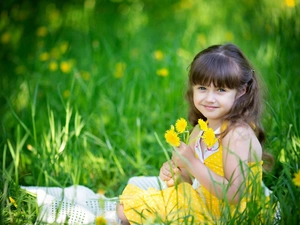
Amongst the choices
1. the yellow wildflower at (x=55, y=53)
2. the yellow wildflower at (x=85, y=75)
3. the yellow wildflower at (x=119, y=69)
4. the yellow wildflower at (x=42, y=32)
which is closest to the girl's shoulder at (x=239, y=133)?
the yellow wildflower at (x=119, y=69)

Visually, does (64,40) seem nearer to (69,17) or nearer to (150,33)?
(69,17)

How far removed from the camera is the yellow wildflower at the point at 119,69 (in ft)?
12.0

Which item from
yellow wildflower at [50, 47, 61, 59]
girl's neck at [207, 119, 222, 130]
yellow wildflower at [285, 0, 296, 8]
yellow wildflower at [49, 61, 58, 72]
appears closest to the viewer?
girl's neck at [207, 119, 222, 130]

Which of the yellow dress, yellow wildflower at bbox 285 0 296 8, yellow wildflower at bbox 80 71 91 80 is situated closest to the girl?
the yellow dress

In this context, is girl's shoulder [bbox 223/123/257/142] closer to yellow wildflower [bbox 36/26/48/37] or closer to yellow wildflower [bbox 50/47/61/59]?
yellow wildflower [bbox 50/47/61/59]

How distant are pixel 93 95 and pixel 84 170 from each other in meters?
0.78

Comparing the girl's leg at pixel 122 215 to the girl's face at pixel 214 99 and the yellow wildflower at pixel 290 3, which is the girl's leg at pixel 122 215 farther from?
the yellow wildflower at pixel 290 3

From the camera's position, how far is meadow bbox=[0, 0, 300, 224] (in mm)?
2660

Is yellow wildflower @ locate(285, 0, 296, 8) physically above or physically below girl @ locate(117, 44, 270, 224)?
above

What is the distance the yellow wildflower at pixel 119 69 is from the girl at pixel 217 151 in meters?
1.45

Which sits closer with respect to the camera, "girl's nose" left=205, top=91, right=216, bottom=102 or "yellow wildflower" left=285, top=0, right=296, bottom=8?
"girl's nose" left=205, top=91, right=216, bottom=102

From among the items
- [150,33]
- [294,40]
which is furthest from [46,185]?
[150,33]

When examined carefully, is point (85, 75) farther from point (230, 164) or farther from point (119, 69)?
point (230, 164)

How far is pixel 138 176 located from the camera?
2.80 m
